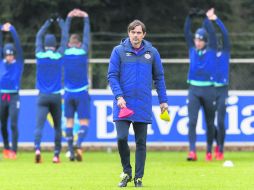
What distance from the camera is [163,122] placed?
2466 cm

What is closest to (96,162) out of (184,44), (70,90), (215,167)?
(70,90)

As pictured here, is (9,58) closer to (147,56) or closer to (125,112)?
(147,56)

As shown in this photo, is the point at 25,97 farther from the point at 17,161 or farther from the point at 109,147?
the point at 17,161

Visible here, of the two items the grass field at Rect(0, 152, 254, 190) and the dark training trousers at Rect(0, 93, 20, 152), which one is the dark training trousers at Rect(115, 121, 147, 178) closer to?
the grass field at Rect(0, 152, 254, 190)

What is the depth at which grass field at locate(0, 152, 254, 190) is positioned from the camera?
47.8 ft

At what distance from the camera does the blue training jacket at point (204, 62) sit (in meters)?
20.4

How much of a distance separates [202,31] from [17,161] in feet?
15.1

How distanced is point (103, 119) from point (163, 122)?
1450mm

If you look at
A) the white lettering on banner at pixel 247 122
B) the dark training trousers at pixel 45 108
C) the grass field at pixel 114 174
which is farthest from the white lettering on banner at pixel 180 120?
the dark training trousers at pixel 45 108

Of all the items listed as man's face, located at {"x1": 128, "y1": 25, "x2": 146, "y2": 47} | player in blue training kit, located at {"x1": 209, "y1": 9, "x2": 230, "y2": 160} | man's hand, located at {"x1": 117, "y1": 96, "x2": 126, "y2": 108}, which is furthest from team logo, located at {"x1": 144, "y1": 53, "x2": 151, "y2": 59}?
player in blue training kit, located at {"x1": 209, "y1": 9, "x2": 230, "y2": 160}

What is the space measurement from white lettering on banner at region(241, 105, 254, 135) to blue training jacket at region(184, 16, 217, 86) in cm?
388

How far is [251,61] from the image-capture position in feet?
84.7

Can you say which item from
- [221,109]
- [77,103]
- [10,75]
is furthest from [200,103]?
[10,75]

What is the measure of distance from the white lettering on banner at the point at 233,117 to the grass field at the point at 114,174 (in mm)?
2371
